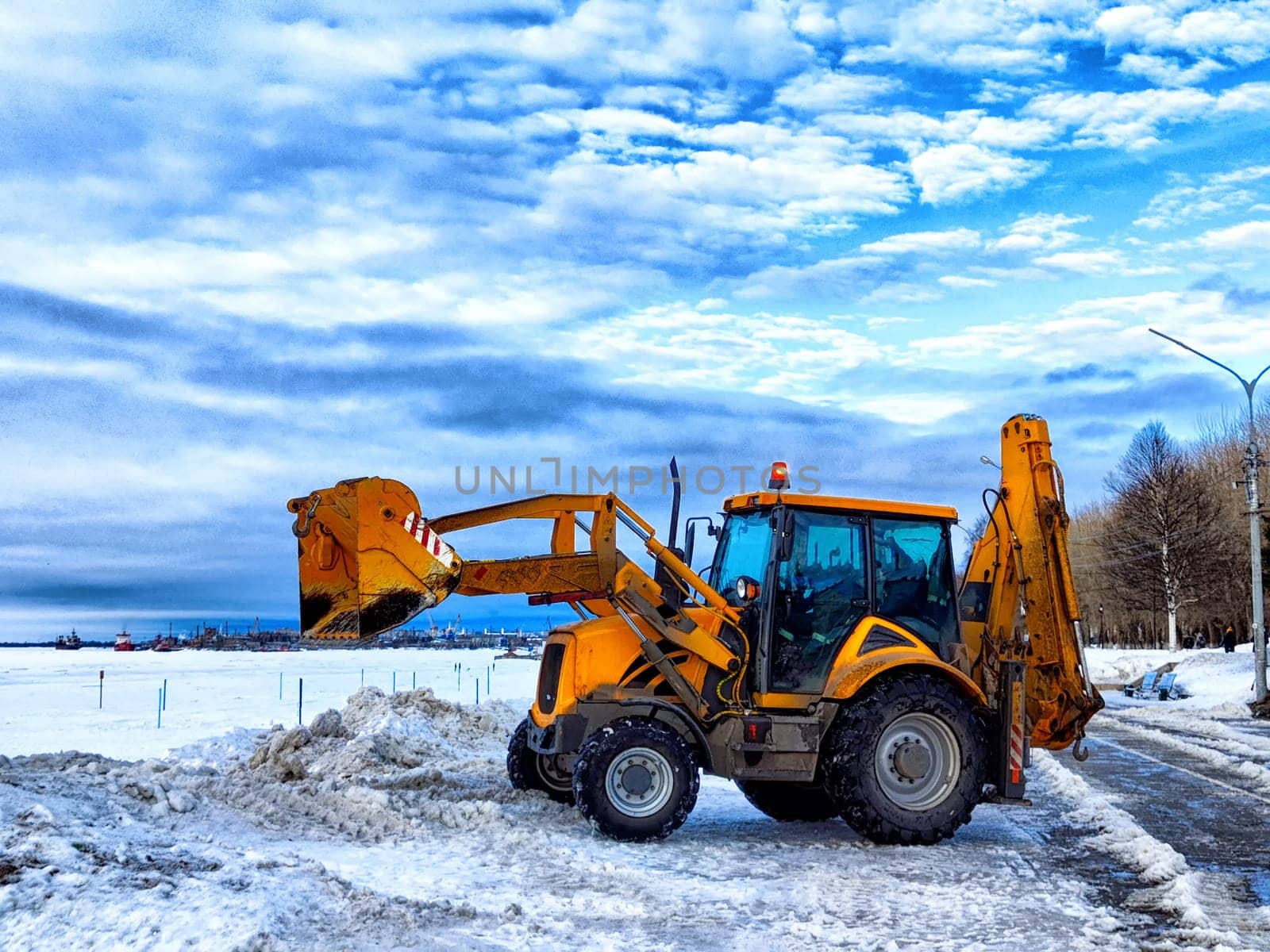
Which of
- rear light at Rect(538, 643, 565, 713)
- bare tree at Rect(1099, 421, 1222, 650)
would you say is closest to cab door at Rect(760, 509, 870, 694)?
rear light at Rect(538, 643, 565, 713)

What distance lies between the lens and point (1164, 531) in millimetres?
56656

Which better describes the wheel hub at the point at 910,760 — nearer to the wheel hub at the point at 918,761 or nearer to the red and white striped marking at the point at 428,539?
the wheel hub at the point at 918,761

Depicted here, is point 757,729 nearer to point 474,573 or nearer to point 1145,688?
point 474,573

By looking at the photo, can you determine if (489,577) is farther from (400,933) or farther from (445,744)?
(445,744)

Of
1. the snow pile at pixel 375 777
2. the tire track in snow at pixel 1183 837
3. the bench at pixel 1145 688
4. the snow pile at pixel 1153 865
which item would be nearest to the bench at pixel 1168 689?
the bench at pixel 1145 688

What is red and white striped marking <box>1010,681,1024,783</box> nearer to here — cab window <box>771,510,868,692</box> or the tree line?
cab window <box>771,510,868,692</box>

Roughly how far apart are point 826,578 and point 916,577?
86cm

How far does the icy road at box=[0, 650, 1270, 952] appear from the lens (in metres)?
6.33

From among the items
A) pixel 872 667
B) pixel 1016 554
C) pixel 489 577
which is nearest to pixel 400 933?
pixel 489 577

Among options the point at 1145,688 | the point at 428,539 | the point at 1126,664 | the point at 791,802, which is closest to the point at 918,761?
the point at 791,802

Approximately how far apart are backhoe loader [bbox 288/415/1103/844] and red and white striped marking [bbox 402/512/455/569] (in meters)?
0.01

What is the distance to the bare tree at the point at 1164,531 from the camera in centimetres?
5603

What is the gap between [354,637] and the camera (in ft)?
29.6

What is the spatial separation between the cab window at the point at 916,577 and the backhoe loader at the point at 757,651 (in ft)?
0.05
